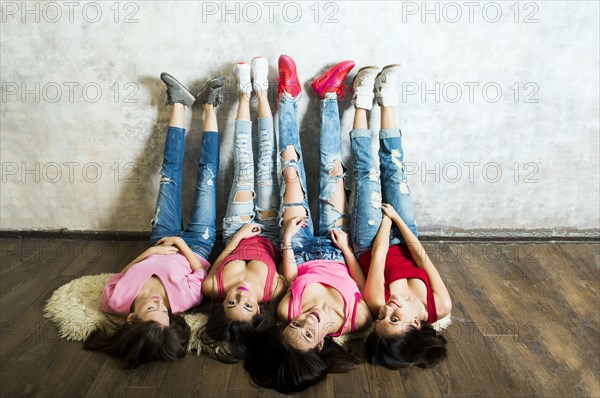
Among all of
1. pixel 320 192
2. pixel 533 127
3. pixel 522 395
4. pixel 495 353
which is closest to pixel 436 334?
pixel 495 353

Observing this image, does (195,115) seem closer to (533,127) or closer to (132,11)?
(132,11)

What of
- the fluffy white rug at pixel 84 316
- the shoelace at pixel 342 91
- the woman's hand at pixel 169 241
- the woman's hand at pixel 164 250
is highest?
the shoelace at pixel 342 91

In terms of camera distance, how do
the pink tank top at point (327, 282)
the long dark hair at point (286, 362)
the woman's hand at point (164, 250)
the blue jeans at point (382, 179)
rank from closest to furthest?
the long dark hair at point (286, 362) → the pink tank top at point (327, 282) → the woman's hand at point (164, 250) → the blue jeans at point (382, 179)

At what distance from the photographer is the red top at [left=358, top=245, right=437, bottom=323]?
5.85 ft

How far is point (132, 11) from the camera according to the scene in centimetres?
206

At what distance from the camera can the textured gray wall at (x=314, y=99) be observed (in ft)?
6.82

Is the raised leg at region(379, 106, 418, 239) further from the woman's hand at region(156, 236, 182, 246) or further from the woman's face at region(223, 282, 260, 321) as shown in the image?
the woman's hand at region(156, 236, 182, 246)

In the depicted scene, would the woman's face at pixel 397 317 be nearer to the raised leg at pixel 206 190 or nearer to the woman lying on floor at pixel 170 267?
the woman lying on floor at pixel 170 267

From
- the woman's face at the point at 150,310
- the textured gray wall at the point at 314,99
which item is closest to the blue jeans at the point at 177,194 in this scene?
the textured gray wall at the point at 314,99

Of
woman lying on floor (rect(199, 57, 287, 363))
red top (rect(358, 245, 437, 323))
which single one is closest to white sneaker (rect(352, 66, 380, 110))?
woman lying on floor (rect(199, 57, 287, 363))

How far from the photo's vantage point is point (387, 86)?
6.84 feet

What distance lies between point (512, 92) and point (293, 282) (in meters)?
1.35

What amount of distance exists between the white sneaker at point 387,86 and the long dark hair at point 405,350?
1.00 m

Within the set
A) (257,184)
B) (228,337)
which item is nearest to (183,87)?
(257,184)
